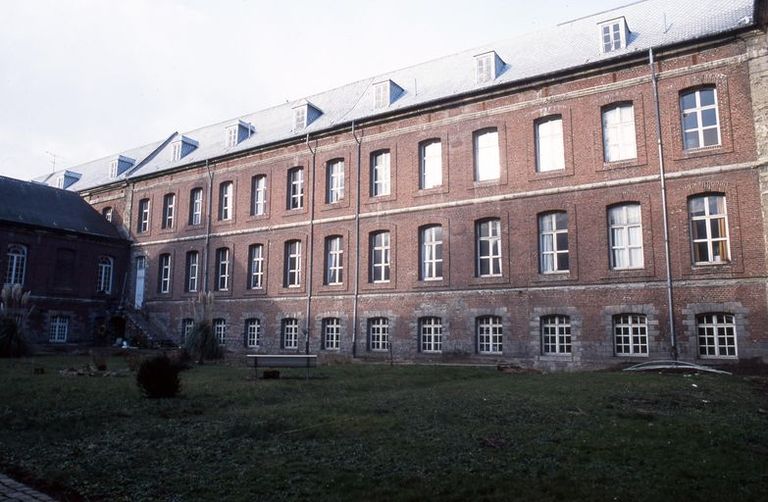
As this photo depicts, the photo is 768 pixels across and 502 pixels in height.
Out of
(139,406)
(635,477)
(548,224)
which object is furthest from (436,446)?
(548,224)

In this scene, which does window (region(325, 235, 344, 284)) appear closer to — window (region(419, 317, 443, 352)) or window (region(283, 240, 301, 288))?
window (region(283, 240, 301, 288))

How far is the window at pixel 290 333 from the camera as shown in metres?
24.9

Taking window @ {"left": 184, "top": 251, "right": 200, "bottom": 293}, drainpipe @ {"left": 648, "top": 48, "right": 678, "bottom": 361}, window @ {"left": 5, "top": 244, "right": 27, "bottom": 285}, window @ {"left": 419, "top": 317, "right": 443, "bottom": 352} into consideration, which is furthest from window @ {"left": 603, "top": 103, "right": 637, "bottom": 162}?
window @ {"left": 5, "top": 244, "right": 27, "bottom": 285}

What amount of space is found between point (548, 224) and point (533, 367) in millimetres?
4781

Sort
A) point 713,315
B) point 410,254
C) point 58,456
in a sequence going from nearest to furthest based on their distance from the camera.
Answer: point 58,456 → point 713,315 → point 410,254

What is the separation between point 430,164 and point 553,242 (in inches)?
230

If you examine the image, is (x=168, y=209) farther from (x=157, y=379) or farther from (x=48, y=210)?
(x=157, y=379)

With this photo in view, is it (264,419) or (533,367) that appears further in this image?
(533,367)

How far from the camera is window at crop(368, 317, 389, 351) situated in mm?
22266

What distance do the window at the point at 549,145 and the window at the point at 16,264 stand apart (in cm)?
2518

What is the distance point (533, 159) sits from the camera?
19812 millimetres

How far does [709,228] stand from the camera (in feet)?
54.9

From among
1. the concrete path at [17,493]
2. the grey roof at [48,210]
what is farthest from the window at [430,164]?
the grey roof at [48,210]

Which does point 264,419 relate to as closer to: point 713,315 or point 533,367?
point 533,367
